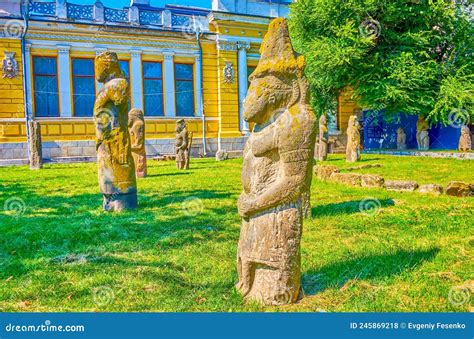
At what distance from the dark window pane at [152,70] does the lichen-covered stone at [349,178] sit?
15.1 metres

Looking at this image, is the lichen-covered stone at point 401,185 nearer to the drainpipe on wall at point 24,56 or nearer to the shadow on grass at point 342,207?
the shadow on grass at point 342,207

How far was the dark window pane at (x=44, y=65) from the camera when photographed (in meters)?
20.6

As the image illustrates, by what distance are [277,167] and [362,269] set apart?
5.52 ft

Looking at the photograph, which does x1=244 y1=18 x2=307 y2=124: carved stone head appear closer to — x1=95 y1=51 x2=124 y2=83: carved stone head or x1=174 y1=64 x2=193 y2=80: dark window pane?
x1=95 y1=51 x2=124 y2=83: carved stone head

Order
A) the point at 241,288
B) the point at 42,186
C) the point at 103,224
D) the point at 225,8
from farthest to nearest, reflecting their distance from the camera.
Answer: the point at 225,8, the point at 42,186, the point at 103,224, the point at 241,288

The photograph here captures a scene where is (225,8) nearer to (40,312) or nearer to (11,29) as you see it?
(11,29)

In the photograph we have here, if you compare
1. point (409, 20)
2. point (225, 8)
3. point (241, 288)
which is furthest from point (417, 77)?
point (241, 288)

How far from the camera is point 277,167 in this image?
11.3ft

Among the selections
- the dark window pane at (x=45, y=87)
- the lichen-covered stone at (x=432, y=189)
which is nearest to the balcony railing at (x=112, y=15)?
the dark window pane at (x=45, y=87)

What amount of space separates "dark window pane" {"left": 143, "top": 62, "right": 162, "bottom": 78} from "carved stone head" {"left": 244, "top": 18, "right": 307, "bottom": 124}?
67.5 ft

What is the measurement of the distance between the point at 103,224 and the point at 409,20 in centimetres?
1814

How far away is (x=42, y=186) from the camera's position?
11289mm

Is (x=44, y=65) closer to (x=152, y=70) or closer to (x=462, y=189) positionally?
(x=152, y=70)

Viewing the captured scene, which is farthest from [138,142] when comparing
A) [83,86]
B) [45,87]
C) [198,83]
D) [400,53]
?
[400,53]
